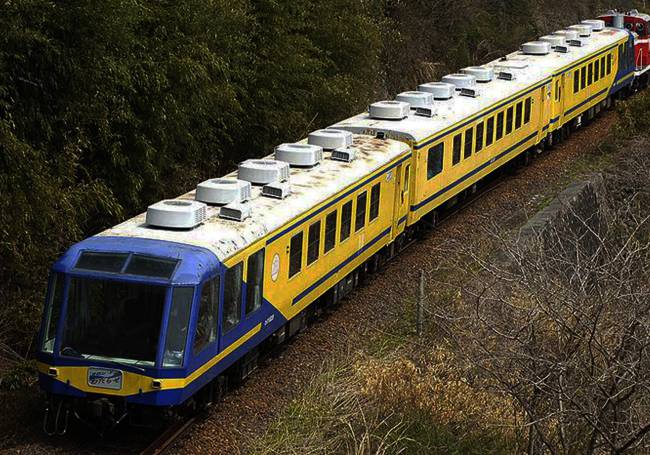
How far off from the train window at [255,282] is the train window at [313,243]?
5.70 ft

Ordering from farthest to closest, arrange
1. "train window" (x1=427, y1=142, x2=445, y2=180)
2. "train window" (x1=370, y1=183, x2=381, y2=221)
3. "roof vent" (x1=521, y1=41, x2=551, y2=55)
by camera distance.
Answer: "roof vent" (x1=521, y1=41, x2=551, y2=55), "train window" (x1=427, y1=142, x2=445, y2=180), "train window" (x1=370, y1=183, x2=381, y2=221)

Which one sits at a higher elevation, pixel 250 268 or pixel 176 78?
pixel 176 78

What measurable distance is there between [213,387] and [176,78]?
792cm

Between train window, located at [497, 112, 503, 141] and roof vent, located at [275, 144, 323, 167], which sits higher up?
train window, located at [497, 112, 503, 141]

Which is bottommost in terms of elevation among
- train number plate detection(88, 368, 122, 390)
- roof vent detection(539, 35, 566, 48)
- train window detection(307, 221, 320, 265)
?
train number plate detection(88, 368, 122, 390)

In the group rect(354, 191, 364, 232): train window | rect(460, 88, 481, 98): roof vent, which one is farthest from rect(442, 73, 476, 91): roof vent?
rect(354, 191, 364, 232): train window

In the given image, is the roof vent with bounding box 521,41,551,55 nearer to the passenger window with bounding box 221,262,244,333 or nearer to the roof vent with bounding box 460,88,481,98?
the roof vent with bounding box 460,88,481,98

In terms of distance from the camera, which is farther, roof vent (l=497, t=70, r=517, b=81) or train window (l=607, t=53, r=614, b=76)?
train window (l=607, t=53, r=614, b=76)


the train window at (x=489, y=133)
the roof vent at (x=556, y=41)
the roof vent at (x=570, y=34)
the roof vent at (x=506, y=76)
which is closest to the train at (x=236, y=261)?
the train window at (x=489, y=133)

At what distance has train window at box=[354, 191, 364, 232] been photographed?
17844 mm

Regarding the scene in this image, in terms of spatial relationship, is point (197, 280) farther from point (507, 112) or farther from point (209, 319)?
point (507, 112)

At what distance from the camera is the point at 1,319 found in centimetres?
1590

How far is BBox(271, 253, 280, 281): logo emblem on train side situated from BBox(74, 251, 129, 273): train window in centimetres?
246

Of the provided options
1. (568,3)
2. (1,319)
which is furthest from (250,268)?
(568,3)
